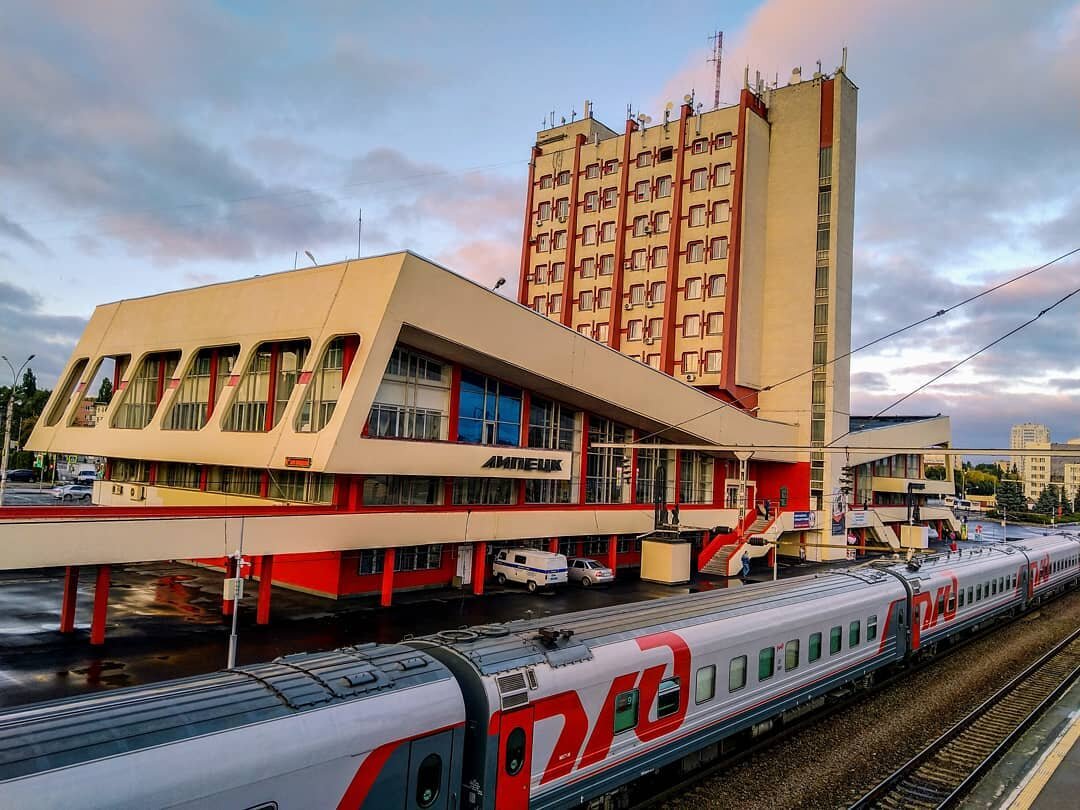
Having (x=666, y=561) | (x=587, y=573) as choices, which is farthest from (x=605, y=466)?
(x=587, y=573)

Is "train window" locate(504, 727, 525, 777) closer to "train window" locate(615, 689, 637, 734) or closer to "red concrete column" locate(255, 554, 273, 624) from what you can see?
"train window" locate(615, 689, 637, 734)

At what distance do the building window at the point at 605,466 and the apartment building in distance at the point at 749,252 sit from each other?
13497 mm

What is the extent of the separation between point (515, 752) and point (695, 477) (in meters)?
41.6

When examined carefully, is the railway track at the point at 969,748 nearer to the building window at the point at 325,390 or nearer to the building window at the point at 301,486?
the building window at the point at 301,486

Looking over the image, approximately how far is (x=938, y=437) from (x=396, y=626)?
60.7 m

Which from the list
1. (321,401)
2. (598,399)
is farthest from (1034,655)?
(321,401)

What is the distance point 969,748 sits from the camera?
54.1ft

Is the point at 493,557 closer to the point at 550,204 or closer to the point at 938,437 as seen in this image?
the point at 550,204

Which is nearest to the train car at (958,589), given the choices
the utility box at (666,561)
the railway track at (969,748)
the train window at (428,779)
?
the railway track at (969,748)

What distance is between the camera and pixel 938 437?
6950 cm

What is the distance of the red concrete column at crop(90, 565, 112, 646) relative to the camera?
22.2 metres

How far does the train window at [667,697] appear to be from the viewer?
12.9 metres

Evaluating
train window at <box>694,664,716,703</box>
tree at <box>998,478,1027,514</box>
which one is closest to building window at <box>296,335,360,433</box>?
train window at <box>694,664,716,703</box>

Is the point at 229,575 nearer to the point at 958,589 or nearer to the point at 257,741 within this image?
the point at 257,741
